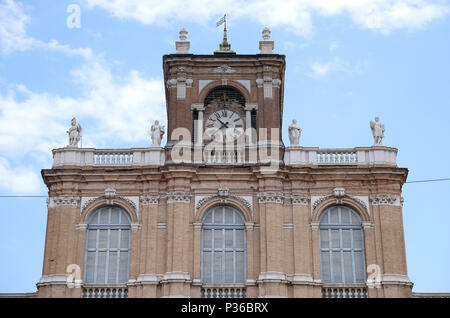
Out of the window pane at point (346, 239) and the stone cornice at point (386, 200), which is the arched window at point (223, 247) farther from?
the stone cornice at point (386, 200)

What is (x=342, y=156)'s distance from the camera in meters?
33.9

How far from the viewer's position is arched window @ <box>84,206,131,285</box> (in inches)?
1265

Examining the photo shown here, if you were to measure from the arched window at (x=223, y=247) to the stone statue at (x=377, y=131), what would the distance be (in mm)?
6743

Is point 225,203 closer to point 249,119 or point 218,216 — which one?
point 218,216

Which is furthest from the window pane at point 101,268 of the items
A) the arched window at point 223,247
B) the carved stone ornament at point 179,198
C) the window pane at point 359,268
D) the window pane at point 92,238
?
the window pane at point 359,268

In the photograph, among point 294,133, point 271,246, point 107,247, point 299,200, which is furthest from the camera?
point 294,133

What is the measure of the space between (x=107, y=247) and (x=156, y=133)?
543 centimetres

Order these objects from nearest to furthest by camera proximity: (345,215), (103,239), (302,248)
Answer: (302,248) < (103,239) < (345,215)

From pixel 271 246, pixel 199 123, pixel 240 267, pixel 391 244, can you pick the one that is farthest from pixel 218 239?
pixel 391 244

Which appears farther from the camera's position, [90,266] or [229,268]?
[90,266]

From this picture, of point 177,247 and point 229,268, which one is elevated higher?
point 177,247

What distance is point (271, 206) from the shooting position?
32.4 m

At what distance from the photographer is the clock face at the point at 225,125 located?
115ft
